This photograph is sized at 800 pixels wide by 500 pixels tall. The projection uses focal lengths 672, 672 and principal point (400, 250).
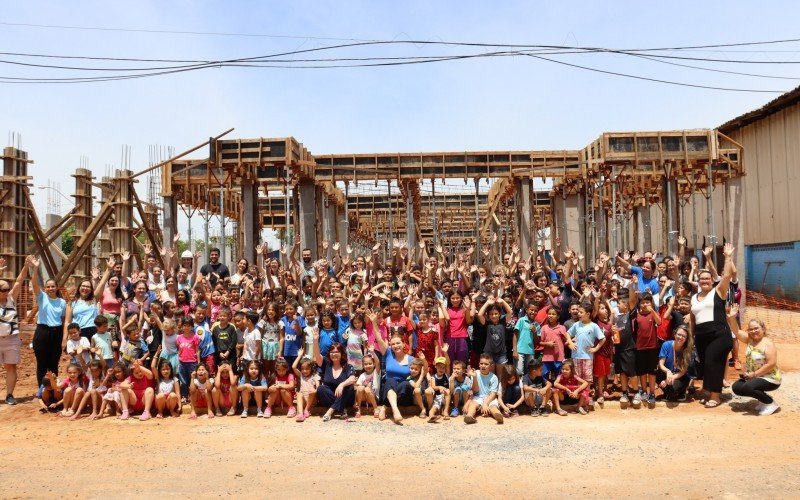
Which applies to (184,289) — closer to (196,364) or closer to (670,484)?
(196,364)

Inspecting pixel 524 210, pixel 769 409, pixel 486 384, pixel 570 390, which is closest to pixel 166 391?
pixel 486 384

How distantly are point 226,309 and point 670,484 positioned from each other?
6.17m

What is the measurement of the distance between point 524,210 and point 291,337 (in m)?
13.0

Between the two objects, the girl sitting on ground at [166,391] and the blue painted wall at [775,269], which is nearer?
the girl sitting on ground at [166,391]

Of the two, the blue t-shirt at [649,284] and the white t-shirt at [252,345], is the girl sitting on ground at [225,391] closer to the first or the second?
the white t-shirt at [252,345]

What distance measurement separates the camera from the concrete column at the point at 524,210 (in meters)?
20.7

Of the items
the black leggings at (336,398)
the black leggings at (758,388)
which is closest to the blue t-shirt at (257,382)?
the black leggings at (336,398)

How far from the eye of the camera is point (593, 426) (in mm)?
8164

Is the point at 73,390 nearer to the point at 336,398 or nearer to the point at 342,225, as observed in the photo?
the point at 336,398

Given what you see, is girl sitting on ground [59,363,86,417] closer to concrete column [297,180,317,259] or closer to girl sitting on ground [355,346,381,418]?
girl sitting on ground [355,346,381,418]

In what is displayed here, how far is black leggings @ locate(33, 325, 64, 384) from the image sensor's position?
32.2 ft

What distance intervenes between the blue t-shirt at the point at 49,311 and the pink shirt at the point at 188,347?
1984 millimetres

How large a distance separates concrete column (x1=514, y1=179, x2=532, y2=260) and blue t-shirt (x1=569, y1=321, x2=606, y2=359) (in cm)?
1134

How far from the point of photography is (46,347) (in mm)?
9820
